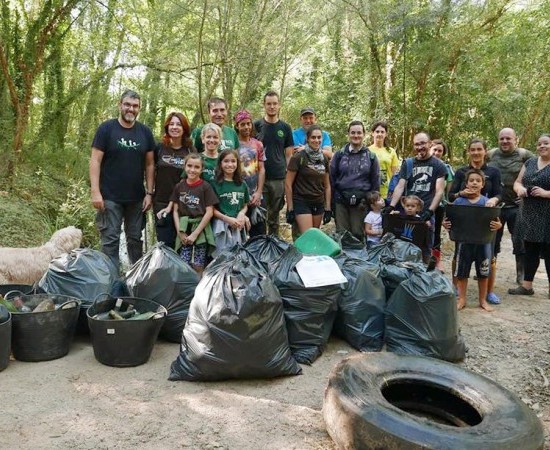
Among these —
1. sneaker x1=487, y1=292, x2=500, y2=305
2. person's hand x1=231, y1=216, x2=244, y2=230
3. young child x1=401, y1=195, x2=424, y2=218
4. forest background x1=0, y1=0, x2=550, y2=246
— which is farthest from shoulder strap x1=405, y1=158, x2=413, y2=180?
forest background x1=0, y1=0, x2=550, y2=246

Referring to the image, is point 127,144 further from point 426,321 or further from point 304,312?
point 426,321

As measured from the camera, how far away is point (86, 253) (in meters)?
3.74

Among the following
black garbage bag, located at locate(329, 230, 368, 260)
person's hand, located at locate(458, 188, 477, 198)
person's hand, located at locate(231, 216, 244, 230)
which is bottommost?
black garbage bag, located at locate(329, 230, 368, 260)

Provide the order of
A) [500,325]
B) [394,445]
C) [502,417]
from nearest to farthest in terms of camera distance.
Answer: [394,445] < [502,417] < [500,325]

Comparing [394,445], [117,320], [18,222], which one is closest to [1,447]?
[117,320]

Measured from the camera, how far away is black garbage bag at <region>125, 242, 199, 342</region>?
3.46 metres

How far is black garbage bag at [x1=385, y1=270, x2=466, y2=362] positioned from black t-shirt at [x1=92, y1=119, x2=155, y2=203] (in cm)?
250

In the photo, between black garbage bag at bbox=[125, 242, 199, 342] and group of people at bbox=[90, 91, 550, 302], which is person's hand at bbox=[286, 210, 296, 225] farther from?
black garbage bag at bbox=[125, 242, 199, 342]

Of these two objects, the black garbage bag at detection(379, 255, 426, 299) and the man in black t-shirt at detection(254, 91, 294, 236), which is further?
the man in black t-shirt at detection(254, 91, 294, 236)

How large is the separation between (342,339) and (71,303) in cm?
196

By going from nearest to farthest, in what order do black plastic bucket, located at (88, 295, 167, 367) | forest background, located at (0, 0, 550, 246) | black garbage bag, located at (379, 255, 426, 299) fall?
black plastic bucket, located at (88, 295, 167, 367)
black garbage bag, located at (379, 255, 426, 299)
forest background, located at (0, 0, 550, 246)

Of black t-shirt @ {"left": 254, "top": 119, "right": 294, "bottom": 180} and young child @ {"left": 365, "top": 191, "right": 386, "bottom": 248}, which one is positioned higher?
black t-shirt @ {"left": 254, "top": 119, "right": 294, "bottom": 180}

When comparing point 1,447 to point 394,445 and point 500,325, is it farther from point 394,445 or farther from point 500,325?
point 500,325

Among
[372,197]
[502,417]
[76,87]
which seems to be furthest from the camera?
[76,87]
